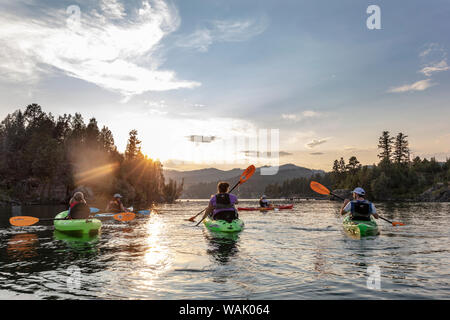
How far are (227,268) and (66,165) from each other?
3502 inches

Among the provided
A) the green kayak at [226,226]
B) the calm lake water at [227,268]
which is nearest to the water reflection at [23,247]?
the calm lake water at [227,268]

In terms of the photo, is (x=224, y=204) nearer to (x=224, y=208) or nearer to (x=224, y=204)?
(x=224, y=204)

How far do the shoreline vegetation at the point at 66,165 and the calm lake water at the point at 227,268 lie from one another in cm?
6087

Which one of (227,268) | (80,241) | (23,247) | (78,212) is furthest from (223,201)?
(23,247)

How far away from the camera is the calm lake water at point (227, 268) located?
5895 millimetres

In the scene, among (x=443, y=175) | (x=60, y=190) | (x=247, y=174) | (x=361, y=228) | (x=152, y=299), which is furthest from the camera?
(x=443, y=175)

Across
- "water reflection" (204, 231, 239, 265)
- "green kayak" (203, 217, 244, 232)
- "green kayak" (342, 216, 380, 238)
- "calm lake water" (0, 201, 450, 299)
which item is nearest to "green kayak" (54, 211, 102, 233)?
"calm lake water" (0, 201, 450, 299)

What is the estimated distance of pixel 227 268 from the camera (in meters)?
7.87

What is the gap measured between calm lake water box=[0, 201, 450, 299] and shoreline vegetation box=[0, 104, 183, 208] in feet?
200

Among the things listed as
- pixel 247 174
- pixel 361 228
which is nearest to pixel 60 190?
pixel 247 174

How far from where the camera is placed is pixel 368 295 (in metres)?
5.66

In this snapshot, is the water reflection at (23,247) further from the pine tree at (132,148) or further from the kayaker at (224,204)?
the pine tree at (132,148)

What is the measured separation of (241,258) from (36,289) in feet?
17.2
